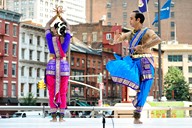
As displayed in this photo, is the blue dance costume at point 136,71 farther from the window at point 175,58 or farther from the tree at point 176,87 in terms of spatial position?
the window at point 175,58

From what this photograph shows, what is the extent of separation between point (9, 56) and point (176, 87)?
107 feet

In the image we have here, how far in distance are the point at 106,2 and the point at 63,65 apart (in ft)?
413

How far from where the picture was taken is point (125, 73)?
9859 millimetres

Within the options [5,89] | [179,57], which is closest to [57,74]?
[5,89]

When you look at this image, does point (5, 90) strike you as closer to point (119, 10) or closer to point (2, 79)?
point (2, 79)

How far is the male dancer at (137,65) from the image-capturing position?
32.5 ft

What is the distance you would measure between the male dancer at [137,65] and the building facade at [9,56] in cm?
5657

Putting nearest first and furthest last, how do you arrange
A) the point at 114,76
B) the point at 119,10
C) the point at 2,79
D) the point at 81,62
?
1. the point at 114,76
2. the point at 2,79
3. the point at 81,62
4. the point at 119,10

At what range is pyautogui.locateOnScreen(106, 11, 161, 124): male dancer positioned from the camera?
32.5ft

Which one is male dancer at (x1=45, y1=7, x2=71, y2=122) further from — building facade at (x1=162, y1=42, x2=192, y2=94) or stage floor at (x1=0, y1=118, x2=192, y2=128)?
building facade at (x1=162, y1=42, x2=192, y2=94)

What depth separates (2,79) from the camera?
6612 centimetres

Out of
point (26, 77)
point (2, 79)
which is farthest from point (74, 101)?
point (2, 79)

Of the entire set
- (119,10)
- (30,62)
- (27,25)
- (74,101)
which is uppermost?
(119,10)

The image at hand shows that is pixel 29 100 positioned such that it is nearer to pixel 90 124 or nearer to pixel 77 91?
pixel 77 91
